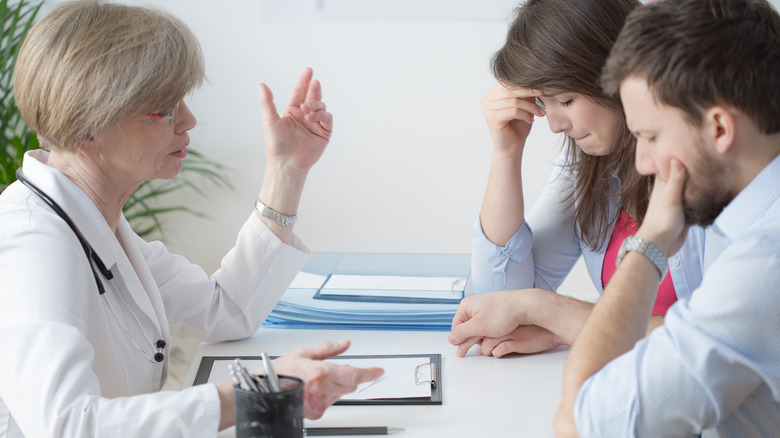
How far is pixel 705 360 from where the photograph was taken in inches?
33.9

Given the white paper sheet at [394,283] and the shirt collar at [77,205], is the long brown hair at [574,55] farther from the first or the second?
the shirt collar at [77,205]

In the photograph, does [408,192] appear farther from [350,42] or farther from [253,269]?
[253,269]

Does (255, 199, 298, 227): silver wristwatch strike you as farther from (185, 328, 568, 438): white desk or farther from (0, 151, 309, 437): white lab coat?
(185, 328, 568, 438): white desk

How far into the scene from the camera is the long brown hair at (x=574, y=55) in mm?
1447

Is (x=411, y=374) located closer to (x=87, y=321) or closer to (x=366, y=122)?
(x=87, y=321)

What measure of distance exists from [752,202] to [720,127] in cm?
11

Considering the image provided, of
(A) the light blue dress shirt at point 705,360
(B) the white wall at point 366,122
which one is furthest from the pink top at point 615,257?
(B) the white wall at point 366,122

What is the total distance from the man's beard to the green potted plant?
187 cm

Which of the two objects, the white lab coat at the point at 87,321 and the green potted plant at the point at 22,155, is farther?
the green potted plant at the point at 22,155

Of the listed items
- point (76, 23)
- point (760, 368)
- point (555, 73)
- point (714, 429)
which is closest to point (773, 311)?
point (760, 368)

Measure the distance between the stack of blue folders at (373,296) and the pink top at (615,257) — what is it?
32 cm

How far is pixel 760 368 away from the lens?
34.2 inches

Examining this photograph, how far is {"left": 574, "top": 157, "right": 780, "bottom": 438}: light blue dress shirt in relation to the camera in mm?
859

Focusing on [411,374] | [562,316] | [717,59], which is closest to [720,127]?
[717,59]
